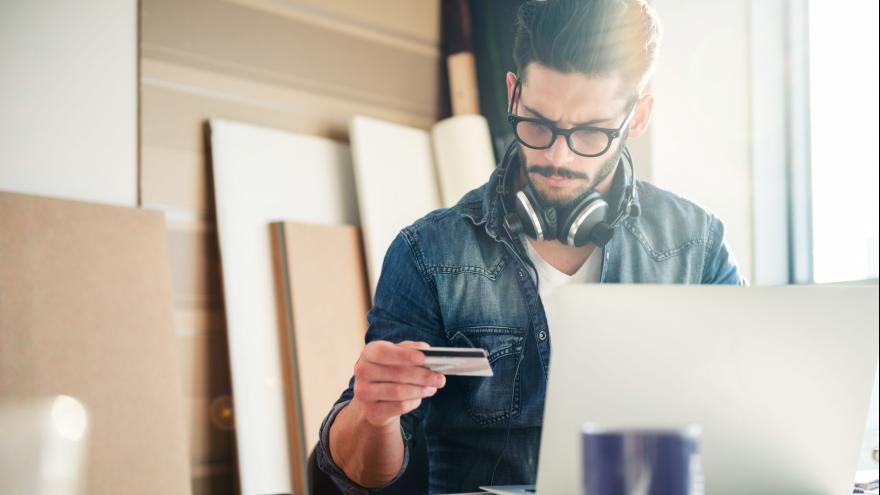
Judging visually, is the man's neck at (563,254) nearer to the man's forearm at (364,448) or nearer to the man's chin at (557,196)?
the man's chin at (557,196)

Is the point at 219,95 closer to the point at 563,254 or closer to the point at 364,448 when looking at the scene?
the point at 563,254

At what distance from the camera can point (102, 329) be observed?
Answer: 97.0 inches

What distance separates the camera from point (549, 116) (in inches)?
67.6

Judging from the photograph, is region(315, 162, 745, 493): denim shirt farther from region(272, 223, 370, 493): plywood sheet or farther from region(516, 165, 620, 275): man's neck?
region(272, 223, 370, 493): plywood sheet

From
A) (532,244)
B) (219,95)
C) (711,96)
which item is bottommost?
(532,244)

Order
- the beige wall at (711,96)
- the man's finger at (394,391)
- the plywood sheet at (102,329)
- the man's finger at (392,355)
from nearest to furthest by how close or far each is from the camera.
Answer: the man's finger at (392,355) → the man's finger at (394,391) → the plywood sheet at (102,329) → the beige wall at (711,96)

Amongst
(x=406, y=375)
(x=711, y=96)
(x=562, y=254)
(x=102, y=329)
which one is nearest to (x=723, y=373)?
(x=406, y=375)

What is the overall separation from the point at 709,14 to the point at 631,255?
1601 millimetres

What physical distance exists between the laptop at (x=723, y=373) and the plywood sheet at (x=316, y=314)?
193 centimetres

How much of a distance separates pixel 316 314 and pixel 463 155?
90cm

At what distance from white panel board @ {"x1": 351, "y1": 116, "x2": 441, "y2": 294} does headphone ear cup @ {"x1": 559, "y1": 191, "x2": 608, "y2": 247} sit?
1465 millimetres

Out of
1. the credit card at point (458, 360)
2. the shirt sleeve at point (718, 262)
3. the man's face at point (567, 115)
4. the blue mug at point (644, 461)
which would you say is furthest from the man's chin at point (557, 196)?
A: the blue mug at point (644, 461)

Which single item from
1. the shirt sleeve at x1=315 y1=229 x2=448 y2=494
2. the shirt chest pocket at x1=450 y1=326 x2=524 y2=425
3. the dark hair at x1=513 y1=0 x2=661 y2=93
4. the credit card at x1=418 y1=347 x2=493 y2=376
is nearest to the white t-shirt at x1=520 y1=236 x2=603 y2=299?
the shirt chest pocket at x1=450 y1=326 x2=524 y2=425

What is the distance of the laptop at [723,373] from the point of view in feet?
3.21
